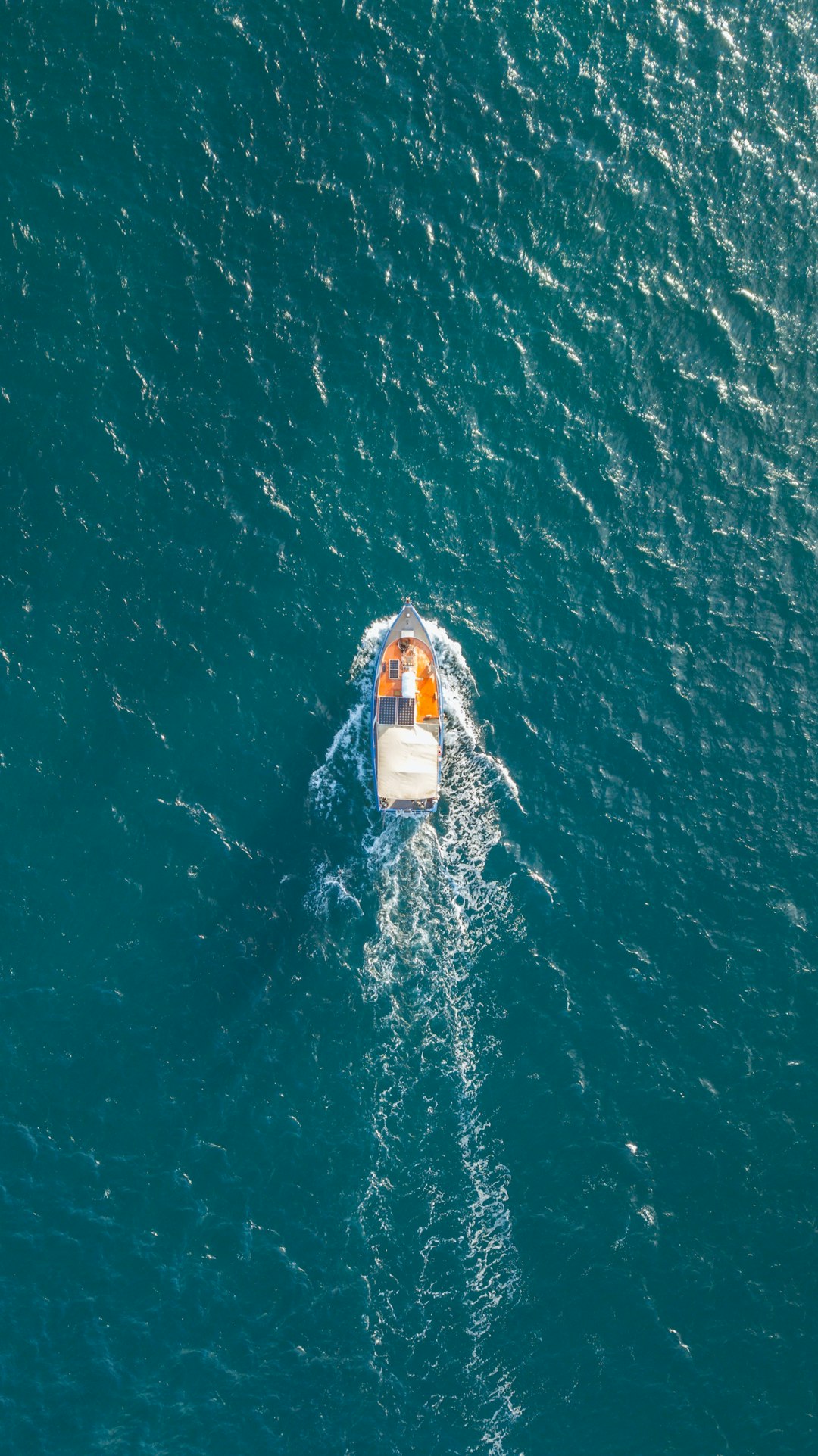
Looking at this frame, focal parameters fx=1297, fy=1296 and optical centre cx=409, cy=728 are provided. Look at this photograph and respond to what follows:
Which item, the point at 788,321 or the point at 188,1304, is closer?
the point at 188,1304

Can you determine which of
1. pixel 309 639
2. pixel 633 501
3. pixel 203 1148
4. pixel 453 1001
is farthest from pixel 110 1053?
pixel 633 501

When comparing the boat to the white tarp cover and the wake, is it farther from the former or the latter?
the wake

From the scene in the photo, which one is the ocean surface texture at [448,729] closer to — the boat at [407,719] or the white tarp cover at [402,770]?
the boat at [407,719]

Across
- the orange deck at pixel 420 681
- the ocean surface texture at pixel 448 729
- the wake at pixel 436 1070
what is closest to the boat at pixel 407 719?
the orange deck at pixel 420 681

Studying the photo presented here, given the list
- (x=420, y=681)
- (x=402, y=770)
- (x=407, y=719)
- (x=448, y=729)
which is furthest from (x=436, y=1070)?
(x=420, y=681)

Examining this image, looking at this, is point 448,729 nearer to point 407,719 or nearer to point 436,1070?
point 407,719

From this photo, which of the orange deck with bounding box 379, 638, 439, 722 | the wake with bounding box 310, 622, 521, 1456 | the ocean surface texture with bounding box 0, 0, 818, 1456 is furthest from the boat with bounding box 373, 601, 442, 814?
the ocean surface texture with bounding box 0, 0, 818, 1456

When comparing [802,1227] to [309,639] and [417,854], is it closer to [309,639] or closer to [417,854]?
[417,854]
